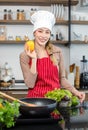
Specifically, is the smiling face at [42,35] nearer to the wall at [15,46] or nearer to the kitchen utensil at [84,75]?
the kitchen utensil at [84,75]

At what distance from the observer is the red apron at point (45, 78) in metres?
2.01

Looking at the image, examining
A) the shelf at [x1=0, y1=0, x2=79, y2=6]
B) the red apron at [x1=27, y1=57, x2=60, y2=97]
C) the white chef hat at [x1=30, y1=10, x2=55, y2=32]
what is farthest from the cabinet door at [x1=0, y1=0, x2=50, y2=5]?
the red apron at [x1=27, y1=57, x2=60, y2=97]

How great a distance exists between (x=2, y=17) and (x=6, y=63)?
→ 2.07 ft

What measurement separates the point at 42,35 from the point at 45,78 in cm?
31

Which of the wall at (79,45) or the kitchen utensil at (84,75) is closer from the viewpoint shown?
the kitchen utensil at (84,75)

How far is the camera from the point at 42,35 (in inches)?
76.0

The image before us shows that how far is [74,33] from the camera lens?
4.03 m

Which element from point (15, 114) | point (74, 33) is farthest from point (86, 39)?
point (15, 114)

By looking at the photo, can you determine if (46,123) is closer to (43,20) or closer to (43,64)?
(43,64)

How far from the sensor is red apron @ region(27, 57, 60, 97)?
2012 mm

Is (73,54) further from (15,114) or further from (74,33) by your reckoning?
(15,114)

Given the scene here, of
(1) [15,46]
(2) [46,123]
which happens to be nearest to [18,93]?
(1) [15,46]

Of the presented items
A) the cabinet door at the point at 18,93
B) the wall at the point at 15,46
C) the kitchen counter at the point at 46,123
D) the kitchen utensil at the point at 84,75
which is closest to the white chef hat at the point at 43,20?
the kitchen counter at the point at 46,123

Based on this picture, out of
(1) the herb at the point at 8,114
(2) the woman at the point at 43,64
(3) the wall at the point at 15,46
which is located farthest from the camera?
(3) the wall at the point at 15,46
